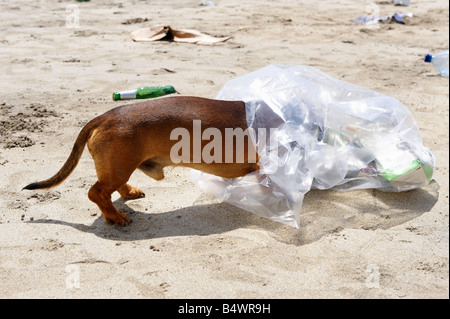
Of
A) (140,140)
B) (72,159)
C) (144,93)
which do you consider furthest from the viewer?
(144,93)

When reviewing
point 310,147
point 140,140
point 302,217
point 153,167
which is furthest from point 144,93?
point 302,217

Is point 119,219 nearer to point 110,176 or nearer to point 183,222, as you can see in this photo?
point 110,176

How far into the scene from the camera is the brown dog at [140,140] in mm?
2885

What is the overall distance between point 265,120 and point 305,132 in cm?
30

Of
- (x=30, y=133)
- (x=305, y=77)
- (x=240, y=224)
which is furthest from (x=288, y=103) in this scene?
(x=30, y=133)

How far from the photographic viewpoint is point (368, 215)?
10.3 feet

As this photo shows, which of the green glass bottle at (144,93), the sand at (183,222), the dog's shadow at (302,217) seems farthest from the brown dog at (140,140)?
the green glass bottle at (144,93)

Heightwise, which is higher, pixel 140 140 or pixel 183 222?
pixel 140 140

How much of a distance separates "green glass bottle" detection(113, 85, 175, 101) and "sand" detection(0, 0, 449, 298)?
0.50ft

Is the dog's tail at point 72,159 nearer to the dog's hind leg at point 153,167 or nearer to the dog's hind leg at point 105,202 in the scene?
the dog's hind leg at point 105,202

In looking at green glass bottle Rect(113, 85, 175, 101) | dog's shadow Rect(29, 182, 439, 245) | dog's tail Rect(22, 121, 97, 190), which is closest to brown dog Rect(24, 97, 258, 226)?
dog's tail Rect(22, 121, 97, 190)

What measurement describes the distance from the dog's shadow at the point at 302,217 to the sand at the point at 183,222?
0.01 meters

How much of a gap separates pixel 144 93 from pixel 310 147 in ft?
7.34

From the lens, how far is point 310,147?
3213mm
